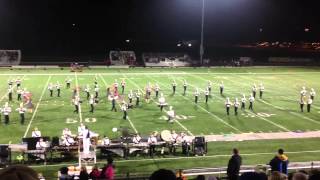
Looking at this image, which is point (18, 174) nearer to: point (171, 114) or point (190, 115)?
point (171, 114)

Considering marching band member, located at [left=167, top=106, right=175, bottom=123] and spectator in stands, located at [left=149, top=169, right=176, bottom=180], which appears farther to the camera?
marching band member, located at [left=167, top=106, right=175, bottom=123]

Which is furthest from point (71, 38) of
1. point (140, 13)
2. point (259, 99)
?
point (259, 99)

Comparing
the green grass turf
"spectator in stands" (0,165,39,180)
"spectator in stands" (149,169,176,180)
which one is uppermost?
"spectator in stands" (0,165,39,180)

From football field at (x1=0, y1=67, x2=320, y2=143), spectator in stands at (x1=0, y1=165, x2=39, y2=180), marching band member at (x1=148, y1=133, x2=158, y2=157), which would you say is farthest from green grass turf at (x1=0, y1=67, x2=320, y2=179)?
spectator in stands at (x1=0, y1=165, x2=39, y2=180)

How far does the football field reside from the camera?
20328 mm

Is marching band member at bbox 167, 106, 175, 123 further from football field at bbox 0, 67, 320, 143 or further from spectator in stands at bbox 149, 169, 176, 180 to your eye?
spectator in stands at bbox 149, 169, 176, 180

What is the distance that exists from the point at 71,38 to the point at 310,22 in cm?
3727

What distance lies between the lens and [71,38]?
66.7m

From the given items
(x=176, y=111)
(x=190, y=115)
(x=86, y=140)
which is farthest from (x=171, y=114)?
(x=86, y=140)

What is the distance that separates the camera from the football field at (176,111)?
20328mm

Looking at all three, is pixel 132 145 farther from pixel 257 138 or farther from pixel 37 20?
pixel 37 20

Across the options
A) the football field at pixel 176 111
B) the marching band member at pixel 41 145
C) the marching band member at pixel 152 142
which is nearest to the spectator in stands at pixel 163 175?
the marching band member at pixel 41 145

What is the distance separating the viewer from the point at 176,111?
24.6 m

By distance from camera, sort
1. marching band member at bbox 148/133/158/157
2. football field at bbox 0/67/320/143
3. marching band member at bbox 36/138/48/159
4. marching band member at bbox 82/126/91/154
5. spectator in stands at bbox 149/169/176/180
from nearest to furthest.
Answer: spectator in stands at bbox 149/169/176/180
marching band member at bbox 82/126/91/154
marching band member at bbox 36/138/48/159
marching band member at bbox 148/133/158/157
football field at bbox 0/67/320/143
